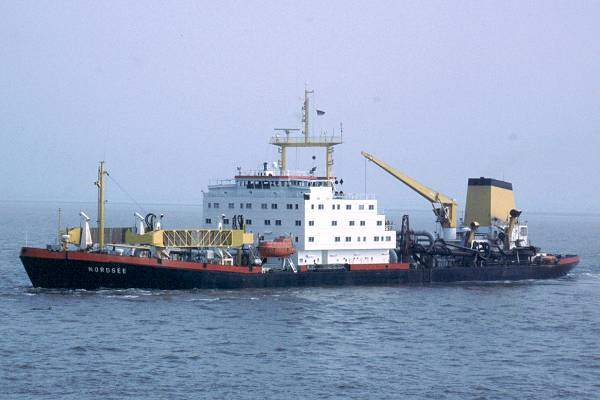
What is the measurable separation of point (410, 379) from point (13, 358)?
12.7 m

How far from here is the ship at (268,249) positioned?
43406 millimetres

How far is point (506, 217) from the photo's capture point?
6469 centimetres

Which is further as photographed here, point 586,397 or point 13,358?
point 13,358

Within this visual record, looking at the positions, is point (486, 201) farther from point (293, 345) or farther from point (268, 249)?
point (293, 345)

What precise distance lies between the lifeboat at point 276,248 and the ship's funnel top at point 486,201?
22042mm

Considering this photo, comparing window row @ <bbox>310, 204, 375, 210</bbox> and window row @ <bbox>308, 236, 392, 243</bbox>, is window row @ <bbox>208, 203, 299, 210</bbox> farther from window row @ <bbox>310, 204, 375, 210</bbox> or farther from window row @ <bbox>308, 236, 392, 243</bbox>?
window row @ <bbox>308, 236, 392, 243</bbox>

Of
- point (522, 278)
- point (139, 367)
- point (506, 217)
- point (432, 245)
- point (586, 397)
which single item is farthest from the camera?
point (506, 217)

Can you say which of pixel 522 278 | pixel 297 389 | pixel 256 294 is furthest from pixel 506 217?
pixel 297 389

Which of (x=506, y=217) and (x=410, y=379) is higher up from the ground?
(x=506, y=217)

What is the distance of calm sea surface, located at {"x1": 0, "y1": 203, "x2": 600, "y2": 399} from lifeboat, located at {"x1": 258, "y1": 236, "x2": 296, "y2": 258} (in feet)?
6.32

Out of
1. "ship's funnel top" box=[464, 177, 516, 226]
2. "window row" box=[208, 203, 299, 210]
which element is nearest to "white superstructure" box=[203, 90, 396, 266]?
"window row" box=[208, 203, 299, 210]

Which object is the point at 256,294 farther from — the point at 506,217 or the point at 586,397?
the point at 506,217

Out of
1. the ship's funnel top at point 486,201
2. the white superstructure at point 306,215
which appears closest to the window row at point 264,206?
the white superstructure at point 306,215

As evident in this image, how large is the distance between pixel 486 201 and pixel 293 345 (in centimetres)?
3401
